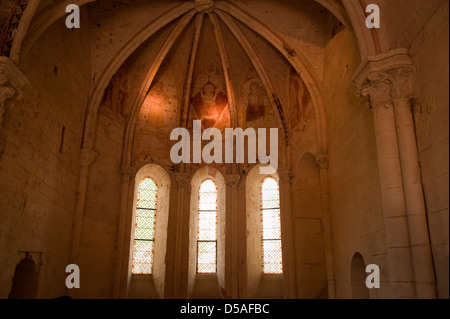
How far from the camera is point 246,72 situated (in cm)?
1423

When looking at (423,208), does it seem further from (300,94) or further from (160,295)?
(160,295)

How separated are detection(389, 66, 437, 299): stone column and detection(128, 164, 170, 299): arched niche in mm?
7937

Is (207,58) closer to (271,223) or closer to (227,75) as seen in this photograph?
(227,75)

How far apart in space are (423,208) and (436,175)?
57 centimetres

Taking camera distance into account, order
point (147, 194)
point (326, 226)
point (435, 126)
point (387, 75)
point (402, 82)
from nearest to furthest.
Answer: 1. point (435, 126)
2. point (402, 82)
3. point (387, 75)
4. point (326, 226)
5. point (147, 194)

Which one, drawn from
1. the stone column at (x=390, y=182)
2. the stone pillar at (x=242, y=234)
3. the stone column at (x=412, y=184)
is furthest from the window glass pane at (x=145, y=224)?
the stone column at (x=412, y=184)

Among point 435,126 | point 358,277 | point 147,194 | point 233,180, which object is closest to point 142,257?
point 147,194

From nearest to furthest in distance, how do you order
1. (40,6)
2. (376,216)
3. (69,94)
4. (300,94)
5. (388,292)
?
(388,292)
(376,216)
(40,6)
(69,94)
(300,94)

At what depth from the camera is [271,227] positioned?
13.3 meters

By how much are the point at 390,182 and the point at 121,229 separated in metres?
8.12

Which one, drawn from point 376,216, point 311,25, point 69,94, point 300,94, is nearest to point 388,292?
point 376,216

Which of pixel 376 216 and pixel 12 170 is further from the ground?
pixel 12 170

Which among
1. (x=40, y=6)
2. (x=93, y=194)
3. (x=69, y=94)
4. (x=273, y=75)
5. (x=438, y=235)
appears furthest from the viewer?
(x=273, y=75)

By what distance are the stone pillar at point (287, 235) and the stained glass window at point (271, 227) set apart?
83cm
